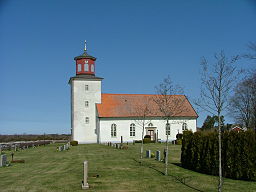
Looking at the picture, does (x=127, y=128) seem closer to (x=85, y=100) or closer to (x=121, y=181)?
(x=85, y=100)

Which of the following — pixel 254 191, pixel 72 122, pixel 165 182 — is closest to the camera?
pixel 254 191

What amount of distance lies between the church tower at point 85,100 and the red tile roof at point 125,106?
205cm

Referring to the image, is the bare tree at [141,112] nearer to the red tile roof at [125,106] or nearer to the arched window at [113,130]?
the red tile roof at [125,106]

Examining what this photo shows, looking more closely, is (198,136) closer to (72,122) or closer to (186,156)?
(186,156)

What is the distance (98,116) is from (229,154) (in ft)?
117

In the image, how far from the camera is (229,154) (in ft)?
50.4

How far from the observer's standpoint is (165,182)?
14.4 meters

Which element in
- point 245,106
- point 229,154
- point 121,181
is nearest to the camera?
point 121,181

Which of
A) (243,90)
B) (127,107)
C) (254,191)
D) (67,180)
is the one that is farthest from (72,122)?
(254,191)

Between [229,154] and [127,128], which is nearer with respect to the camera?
[229,154]

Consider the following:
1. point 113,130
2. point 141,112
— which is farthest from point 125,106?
point 113,130

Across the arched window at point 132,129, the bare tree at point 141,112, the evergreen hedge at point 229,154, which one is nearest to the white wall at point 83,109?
the arched window at point 132,129

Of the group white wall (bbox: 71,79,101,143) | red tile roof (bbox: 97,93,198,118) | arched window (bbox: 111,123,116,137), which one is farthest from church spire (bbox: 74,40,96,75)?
arched window (bbox: 111,123,116,137)

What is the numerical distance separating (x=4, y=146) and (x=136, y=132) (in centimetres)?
2152
